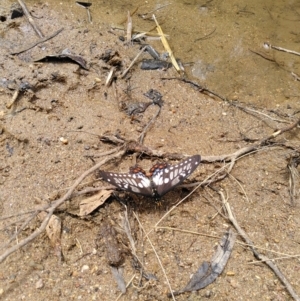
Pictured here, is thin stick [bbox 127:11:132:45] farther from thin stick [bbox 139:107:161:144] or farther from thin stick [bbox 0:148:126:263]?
thin stick [bbox 0:148:126:263]

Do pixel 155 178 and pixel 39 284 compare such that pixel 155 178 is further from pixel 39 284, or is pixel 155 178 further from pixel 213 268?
pixel 39 284

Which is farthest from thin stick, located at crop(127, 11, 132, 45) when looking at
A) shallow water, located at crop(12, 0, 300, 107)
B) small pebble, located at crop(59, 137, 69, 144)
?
small pebble, located at crop(59, 137, 69, 144)

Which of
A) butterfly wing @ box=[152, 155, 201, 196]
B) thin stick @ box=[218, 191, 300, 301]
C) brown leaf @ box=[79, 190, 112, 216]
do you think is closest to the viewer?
thin stick @ box=[218, 191, 300, 301]

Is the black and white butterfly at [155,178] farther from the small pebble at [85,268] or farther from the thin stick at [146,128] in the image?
the small pebble at [85,268]

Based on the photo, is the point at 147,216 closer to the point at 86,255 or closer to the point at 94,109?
the point at 86,255

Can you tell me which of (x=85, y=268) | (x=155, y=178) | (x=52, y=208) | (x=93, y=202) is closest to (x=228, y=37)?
(x=155, y=178)

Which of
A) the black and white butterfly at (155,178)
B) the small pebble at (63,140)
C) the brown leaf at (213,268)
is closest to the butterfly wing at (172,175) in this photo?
the black and white butterfly at (155,178)
